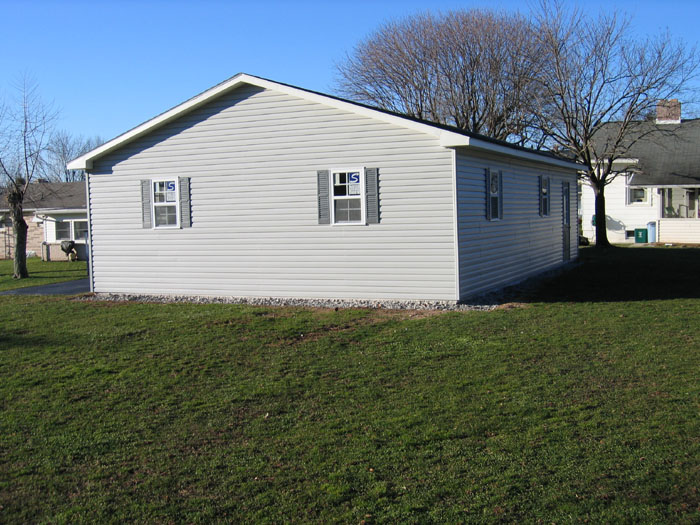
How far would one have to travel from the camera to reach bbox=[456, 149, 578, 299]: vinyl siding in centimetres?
1278

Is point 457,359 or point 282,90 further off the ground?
point 282,90

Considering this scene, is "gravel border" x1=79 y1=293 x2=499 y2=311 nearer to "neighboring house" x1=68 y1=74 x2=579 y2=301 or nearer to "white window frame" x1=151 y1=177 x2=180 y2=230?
"neighboring house" x1=68 y1=74 x2=579 y2=301

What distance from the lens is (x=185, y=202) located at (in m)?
14.7

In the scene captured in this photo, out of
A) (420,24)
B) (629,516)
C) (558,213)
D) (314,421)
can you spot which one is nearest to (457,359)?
(314,421)

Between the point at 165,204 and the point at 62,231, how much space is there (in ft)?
62.5

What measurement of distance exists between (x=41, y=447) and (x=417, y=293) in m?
7.97

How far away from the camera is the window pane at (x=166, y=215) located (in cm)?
1494

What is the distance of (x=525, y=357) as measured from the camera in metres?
8.40

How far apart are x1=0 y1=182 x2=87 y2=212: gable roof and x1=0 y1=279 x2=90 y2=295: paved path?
1314 centimetres

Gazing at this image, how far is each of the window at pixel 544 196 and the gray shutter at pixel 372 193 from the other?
→ 679cm

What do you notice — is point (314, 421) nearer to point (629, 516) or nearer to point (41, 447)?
point (41, 447)

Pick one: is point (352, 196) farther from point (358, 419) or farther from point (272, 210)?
point (358, 419)

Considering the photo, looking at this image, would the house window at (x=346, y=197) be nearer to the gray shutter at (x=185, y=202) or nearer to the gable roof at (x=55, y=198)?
the gray shutter at (x=185, y=202)

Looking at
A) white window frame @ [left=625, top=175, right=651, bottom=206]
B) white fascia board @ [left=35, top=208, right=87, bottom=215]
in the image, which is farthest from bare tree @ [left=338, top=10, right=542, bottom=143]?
white fascia board @ [left=35, top=208, right=87, bottom=215]
